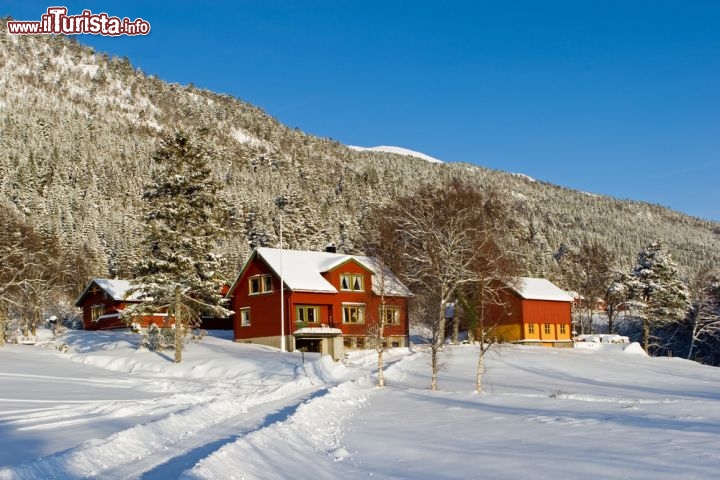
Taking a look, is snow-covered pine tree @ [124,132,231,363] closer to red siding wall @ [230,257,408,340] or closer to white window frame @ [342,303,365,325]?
red siding wall @ [230,257,408,340]

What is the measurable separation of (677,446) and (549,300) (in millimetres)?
51045

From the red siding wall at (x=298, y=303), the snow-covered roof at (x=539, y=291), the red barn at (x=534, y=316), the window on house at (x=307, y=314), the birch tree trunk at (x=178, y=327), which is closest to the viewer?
the birch tree trunk at (x=178, y=327)

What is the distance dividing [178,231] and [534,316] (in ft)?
117

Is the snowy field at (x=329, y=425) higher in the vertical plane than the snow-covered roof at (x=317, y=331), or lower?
lower

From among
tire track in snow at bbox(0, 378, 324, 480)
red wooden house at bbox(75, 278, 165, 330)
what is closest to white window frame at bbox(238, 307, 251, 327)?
red wooden house at bbox(75, 278, 165, 330)

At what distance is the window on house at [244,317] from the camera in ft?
178

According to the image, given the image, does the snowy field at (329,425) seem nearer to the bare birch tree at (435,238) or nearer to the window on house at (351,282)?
the bare birch tree at (435,238)

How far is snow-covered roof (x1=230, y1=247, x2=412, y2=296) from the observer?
51.4 metres

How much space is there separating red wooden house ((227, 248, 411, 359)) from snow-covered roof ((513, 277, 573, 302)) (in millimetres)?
11616

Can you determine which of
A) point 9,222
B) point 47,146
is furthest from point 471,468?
point 47,146

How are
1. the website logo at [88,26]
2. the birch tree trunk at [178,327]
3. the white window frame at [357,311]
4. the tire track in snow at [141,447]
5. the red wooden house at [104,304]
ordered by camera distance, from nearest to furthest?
the tire track in snow at [141,447] → the birch tree trunk at [178,327] → the white window frame at [357,311] → the red wooden house at [104,304] → the website logo at [88,26]

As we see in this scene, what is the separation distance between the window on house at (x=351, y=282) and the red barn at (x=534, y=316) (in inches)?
492

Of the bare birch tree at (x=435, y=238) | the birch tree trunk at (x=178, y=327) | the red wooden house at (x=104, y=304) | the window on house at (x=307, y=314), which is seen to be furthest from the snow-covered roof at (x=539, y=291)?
the red wooden house at (x=104, y=304)

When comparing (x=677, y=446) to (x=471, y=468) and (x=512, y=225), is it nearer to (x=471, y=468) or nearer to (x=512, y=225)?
(x=471, y=468)
